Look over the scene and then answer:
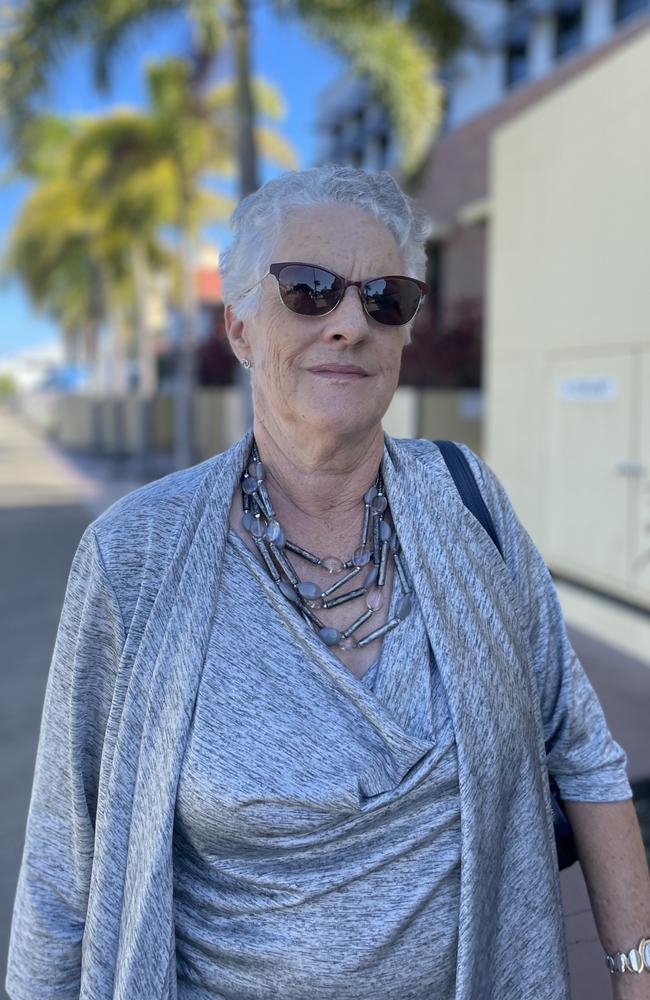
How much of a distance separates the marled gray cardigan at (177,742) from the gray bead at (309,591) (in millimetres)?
150

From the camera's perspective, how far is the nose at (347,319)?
4.75 feet

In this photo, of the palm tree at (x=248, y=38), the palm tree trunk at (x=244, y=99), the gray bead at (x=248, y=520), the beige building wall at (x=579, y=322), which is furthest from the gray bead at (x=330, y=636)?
the palm tree trunk at (x=244, y=99)

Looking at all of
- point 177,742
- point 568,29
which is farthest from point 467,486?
point 568,29

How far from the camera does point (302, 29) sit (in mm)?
10148

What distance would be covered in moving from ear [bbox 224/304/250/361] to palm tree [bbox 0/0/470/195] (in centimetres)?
878

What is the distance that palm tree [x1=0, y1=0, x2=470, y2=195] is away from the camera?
33.1ft

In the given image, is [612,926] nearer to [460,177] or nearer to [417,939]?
[417,939]

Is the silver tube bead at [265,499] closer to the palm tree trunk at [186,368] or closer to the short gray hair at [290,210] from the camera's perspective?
the short gray hair at [290,210]

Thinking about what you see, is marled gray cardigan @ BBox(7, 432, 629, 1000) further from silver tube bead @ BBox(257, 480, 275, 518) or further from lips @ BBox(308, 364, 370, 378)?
lips @ BBox(308, 364, 370, 378)

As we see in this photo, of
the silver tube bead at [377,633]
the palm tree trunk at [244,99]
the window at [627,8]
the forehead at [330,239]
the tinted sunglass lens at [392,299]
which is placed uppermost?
the window at [627,8]

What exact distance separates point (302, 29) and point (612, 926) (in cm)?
1057

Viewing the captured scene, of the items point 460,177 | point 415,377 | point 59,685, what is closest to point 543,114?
point 415,377

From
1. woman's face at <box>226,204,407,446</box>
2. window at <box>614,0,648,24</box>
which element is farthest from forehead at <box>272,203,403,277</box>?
window at <box>614,0,648,24</box>

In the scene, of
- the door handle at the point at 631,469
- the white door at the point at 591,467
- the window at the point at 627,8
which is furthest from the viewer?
the window at the point at 627,8
